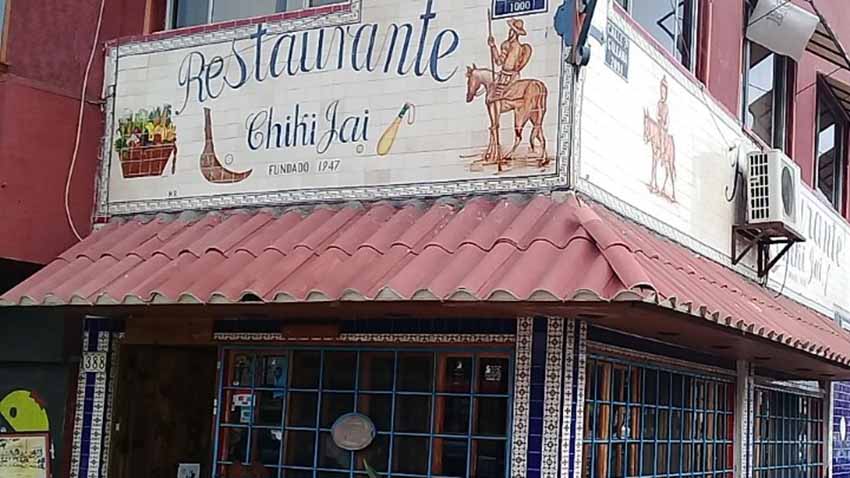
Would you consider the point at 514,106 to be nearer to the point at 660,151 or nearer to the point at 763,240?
the point at 660,151

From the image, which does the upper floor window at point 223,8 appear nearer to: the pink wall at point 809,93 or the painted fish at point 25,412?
the painted fish at point 25,412

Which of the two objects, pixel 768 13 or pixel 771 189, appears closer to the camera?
pixel 771 189

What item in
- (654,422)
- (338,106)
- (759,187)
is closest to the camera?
(338,106)

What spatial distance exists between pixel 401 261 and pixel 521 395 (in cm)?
115

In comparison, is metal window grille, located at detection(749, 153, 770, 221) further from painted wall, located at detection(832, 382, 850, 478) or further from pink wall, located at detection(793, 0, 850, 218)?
painted wall, located at detection(832, 382, 850, 478)

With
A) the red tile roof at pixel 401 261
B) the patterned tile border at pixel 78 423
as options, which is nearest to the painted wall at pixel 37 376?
the patterned tile border at pixel 78 423

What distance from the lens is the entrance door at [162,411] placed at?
31.7 feet

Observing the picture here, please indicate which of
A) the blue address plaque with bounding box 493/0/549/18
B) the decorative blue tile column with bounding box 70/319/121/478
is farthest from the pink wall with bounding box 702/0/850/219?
the decorative blue tile column with bounding box 70/319/121/478

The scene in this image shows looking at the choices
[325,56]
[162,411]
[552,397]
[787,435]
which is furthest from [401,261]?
[787,435]

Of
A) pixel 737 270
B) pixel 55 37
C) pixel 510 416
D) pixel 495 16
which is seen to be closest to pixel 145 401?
pixel 55 37

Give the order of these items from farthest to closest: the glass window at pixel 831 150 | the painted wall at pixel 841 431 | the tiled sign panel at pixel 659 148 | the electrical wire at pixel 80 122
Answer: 1. the glass window at pixel 831 150
2. the painted wall at pixel 841 431
3. the electrical wire at pixel 80 122
4. the tiled sign panel at pixel 659 148

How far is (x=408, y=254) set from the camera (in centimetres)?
748

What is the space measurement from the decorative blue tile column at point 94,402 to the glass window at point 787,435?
247 inches

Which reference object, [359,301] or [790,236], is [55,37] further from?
[790,236]
